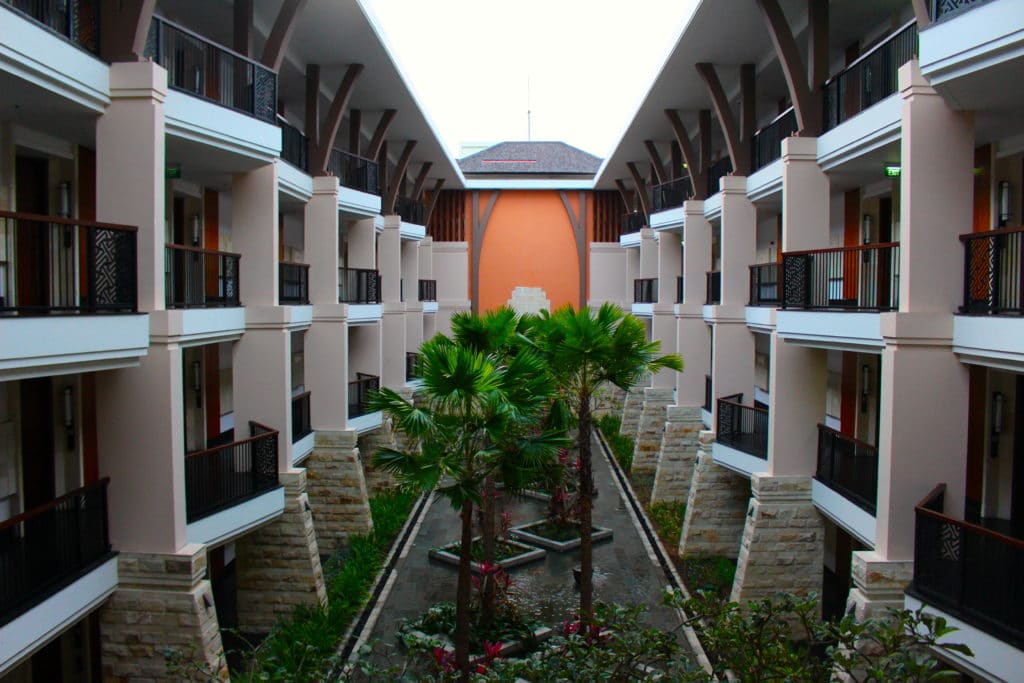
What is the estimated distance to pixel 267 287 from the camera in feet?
45.9

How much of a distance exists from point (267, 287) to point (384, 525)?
7371mm

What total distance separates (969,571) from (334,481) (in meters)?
13.2

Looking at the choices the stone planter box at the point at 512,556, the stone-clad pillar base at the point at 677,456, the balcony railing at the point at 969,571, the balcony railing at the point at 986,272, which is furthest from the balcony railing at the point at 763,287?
the balcony railing at the point at 969,571

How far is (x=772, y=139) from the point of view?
15.7 m

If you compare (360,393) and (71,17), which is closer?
(71,17)

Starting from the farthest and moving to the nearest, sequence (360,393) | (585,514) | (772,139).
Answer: (360,393)
(772,139)
(585,514)

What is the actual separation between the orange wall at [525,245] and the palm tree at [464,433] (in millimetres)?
25440

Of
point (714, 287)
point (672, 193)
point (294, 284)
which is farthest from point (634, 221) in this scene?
point (294, 284)

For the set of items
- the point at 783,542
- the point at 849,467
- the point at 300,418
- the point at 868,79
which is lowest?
the point at 783,542

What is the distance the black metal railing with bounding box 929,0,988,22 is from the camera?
25.3ft

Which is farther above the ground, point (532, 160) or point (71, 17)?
point (532, 160)

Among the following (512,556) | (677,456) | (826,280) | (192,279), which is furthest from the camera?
(677,456)

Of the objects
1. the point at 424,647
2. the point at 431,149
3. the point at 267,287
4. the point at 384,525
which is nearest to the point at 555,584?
the point at 384,525

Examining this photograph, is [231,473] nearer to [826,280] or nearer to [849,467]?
[849,467]
